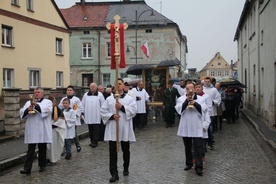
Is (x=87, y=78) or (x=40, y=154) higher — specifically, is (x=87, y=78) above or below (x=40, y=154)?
above

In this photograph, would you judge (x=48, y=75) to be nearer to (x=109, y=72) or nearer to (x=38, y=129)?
(x=109, y=72)

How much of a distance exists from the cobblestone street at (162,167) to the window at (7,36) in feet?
49.3

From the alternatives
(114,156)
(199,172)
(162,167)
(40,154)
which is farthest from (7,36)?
(199,172)

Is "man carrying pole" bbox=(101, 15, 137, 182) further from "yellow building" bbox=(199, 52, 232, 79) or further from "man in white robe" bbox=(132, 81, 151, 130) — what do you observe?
"yellow building" bbox=(199, 52, 232, 79)

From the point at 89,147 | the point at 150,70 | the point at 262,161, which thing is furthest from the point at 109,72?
the point at 262,161

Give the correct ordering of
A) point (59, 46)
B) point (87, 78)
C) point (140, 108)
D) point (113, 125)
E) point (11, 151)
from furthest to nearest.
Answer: point (87, 78), point (59, 46), point (140, 108), point (11, 151), point (113, 125)

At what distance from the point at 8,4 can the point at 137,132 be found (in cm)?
1391

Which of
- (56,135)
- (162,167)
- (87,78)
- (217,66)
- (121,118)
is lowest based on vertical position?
(162,167)

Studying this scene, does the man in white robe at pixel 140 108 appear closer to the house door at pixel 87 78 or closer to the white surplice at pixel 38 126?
the white surplice at pixel 38 126

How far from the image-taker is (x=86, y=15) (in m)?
49.3

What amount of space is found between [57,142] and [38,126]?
1211 millimetres

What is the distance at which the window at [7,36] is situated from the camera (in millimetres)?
25344

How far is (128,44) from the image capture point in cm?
4703

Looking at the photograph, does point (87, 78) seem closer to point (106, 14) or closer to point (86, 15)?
point (86, 15)
